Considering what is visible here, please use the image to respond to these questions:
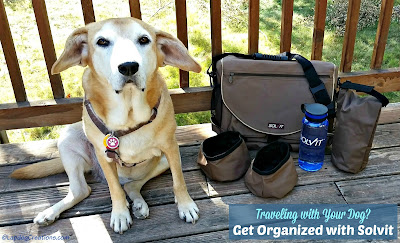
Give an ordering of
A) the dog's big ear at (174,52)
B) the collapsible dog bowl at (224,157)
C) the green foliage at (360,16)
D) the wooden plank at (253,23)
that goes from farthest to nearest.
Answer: the green foliage at (360,16) → the wooden plank at (253,23) → the collapsible dog bowl at (224,157) → the dog's big ear at (174,52)

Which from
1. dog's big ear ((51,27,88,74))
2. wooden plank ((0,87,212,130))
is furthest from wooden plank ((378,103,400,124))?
dog's big ear ((51,27,88,74))

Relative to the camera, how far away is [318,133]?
2604mm

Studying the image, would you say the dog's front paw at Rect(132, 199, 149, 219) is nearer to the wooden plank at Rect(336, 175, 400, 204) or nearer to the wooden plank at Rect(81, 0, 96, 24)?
the wooden plank at Rect(336, 175, 400, 204)

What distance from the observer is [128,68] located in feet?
5.98

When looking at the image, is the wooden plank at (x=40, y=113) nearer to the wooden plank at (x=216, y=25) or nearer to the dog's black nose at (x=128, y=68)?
the wooden plank at (x=216, y=25)

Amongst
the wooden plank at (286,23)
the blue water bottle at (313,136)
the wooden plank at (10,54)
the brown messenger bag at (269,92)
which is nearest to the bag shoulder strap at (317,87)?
the brown messenger bag at (269,92)

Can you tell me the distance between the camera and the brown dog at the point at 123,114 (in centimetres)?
194

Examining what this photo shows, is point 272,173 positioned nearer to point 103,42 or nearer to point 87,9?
point 103,42

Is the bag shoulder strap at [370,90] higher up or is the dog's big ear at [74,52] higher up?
the dog's big ear at [74,52]

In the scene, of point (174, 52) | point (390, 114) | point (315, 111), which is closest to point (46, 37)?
point (174, 52)

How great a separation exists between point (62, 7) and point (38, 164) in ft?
10.2

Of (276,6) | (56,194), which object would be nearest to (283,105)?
(56,194)

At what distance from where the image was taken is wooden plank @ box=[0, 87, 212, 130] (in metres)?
3.02

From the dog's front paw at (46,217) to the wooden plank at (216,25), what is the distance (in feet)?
5.33
